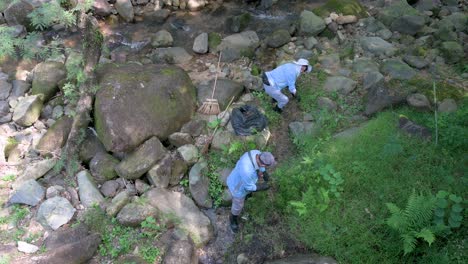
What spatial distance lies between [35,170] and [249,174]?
4.65m

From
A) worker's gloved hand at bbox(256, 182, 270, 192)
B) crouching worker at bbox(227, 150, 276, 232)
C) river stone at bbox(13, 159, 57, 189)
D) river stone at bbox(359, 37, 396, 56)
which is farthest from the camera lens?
river stone at bbox(359, 37, 396, 56)

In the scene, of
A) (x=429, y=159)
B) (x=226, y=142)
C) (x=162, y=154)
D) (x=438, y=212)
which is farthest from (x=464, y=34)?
(x=162, y=154)

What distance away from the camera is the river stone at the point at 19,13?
1158 cm

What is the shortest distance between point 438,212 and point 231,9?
988 centimetres

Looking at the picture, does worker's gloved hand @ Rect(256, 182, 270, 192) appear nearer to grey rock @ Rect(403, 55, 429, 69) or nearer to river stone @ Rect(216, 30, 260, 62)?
river stone @ Rect(216, 30, 260, 62)

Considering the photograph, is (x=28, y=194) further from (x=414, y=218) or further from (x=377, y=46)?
(x=377, y=46)

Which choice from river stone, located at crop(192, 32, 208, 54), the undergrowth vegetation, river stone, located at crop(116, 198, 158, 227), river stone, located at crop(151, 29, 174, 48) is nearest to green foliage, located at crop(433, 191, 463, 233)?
the undergrowth vegetation

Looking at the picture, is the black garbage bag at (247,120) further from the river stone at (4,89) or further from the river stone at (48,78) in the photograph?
the river stone at (4,89)

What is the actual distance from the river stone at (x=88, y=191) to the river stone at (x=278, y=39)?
6.27 m

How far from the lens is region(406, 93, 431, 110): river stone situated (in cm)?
795

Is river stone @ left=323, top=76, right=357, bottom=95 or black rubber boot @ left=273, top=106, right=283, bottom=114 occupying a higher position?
river stone @ left=323, top=76, right=357, bottom=95

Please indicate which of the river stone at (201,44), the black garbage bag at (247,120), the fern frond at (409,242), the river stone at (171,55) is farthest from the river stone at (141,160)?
the fern frond at (409,242)

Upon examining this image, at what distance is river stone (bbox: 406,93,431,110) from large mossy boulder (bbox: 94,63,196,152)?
491 cm

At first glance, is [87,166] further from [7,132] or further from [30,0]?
[30,0]
